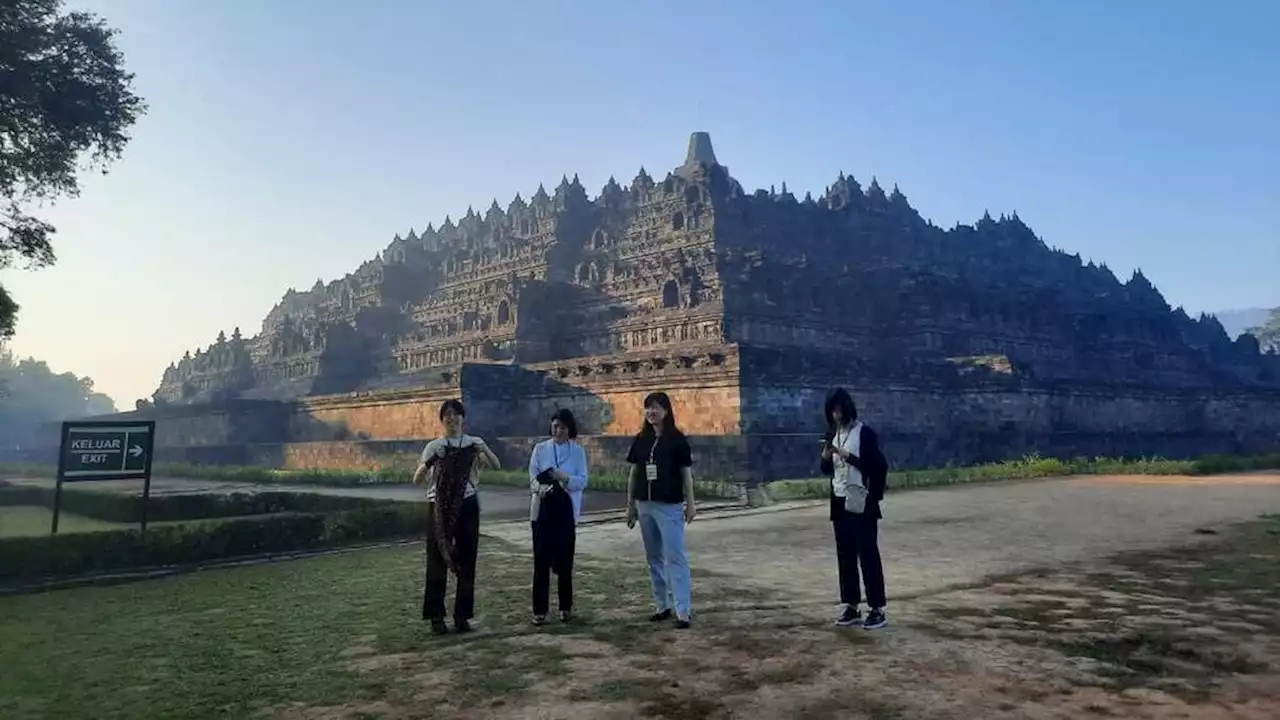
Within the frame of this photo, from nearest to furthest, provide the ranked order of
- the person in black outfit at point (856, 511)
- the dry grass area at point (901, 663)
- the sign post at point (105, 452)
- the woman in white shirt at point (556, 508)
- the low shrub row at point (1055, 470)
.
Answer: the dry grass area at point (901, 663) < the person in black outfit at point (856, 511) < the woman in white shirt at point (556, 508) < the sign post at point (105, 452) < the low shrub row at point (1055, 470)

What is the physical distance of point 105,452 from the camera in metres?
10.2

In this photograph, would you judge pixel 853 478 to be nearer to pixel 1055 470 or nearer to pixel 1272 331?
pixel 1055 470

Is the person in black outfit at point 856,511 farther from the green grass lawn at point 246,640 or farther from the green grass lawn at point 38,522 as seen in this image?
the green grass lawn at point 38,522

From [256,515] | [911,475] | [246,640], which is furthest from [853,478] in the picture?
[911,475]

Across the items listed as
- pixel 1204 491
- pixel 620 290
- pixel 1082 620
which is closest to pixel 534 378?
pixel 620 290

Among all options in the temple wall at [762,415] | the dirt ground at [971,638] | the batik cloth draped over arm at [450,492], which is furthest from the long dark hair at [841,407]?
the temple wall at [762,415]

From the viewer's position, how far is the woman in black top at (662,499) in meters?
6.25

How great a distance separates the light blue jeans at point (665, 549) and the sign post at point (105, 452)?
6.85 meters

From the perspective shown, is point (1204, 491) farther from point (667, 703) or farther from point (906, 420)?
point (667, 703)

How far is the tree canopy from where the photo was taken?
299 feet

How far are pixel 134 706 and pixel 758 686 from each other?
3.39 metres

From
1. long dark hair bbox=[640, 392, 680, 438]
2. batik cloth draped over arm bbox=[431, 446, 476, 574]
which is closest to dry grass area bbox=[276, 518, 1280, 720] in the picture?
batik cloth draped over arm bbox=[431, 446, 476, 574]

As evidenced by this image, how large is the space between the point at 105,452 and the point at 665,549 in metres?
7.93

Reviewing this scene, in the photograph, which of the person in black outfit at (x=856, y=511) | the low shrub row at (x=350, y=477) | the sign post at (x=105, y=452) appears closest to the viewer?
the person in black outfit at (x=856, y=511)
